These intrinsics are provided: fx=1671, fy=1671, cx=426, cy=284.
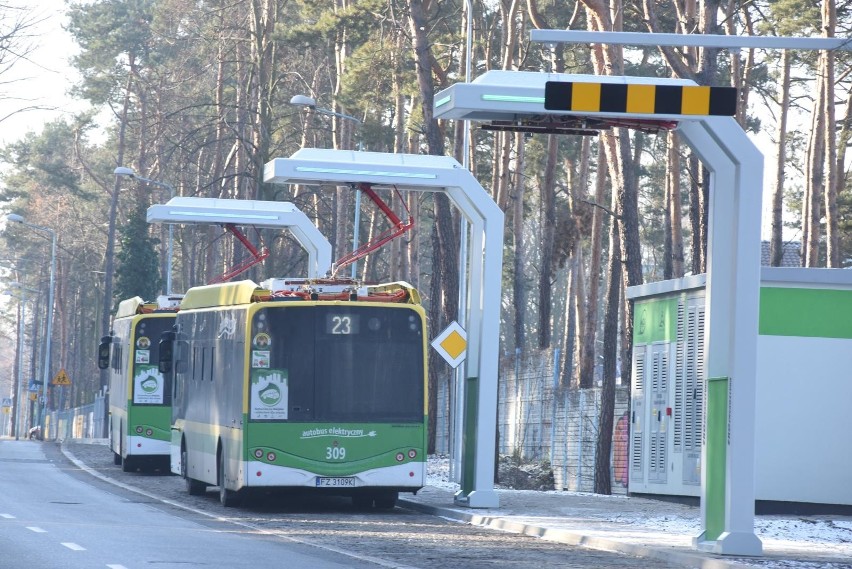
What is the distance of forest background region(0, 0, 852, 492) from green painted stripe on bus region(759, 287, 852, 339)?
5194 mm

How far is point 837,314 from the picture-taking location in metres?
22.4

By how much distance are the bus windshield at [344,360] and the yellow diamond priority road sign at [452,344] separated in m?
1.09

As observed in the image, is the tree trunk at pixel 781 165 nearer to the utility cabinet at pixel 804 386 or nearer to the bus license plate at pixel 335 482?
the utility cabinet at pixel 804 386

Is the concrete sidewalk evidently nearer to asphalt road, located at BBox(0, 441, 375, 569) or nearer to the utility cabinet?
the utility cabinet

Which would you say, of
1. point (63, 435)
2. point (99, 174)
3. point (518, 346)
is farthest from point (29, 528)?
point (63, 435)

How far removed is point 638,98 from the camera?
16281mm

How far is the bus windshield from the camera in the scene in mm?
22219

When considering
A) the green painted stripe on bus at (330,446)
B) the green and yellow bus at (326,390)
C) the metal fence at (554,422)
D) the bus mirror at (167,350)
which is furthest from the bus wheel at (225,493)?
the metal fence at (554,422)

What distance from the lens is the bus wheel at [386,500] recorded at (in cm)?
2336

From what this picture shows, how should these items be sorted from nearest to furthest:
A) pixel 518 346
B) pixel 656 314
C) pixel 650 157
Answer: pixel 656 314
pixel 518 346
pixel 650 157

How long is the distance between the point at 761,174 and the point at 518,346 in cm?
3413

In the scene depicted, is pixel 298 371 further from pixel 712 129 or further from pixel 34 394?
pixel 34 394

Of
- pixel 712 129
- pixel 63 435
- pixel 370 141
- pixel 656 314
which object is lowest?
pixel 63 435

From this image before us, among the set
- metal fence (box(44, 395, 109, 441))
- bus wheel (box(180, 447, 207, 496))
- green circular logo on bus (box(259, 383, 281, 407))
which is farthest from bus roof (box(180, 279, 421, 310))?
metal fence (box(44, 395, 109, 441))
